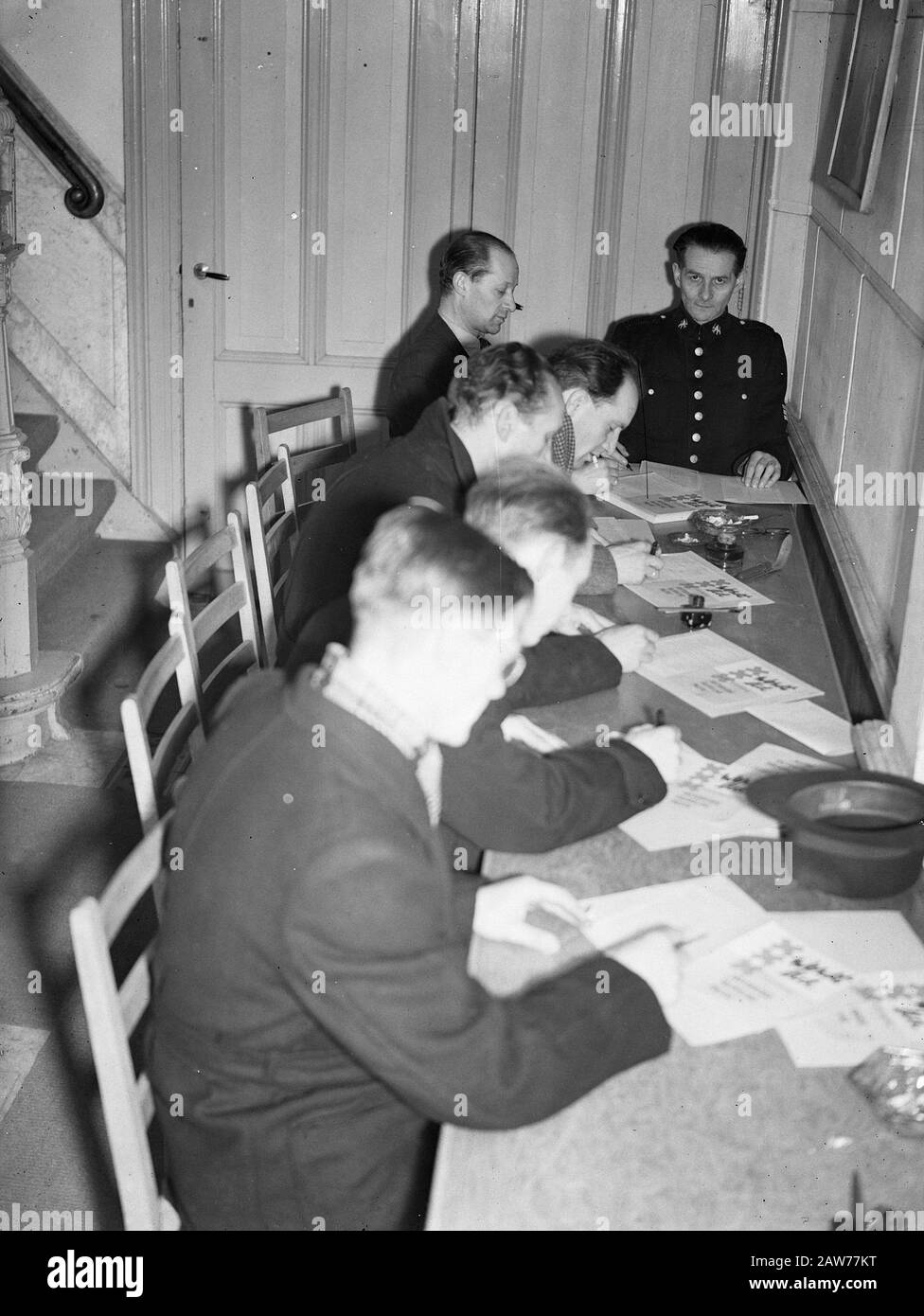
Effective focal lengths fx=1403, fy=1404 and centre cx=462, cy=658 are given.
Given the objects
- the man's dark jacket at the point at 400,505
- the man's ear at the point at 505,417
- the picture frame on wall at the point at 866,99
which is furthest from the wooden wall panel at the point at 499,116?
the man's ear at the point at 505,417

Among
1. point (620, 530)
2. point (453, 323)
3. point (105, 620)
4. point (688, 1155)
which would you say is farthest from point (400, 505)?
point (105, 620)

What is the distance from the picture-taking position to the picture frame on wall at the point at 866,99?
301 cm

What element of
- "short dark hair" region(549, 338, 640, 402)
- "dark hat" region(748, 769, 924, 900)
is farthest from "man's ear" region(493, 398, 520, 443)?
"dark hat" region(748, 769, 924, 900)

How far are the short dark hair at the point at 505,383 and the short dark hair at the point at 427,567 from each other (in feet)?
3.66

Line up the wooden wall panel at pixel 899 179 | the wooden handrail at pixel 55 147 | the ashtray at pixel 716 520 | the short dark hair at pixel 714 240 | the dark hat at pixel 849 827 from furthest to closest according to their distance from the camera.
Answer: the wooden handrail at pixel 55 147 < the short dark hair at pixel 714 240 < the ashtray at pixel 716 520 < the wooden wall panel at pixel 899 179 < the dark hat at pixel 849 827

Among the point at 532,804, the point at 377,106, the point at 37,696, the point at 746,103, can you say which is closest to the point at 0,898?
the point at 37,696

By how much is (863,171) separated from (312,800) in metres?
2.51

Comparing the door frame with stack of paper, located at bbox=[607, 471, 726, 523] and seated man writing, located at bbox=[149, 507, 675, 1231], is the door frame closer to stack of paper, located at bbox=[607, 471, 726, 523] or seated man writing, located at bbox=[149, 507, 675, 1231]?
stack of paper, located at bbox=[607, 471, 726, 523]

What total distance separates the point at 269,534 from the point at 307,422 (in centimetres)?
90

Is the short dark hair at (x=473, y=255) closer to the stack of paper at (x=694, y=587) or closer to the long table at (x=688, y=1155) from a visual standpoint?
the stack of paper at (x=694, y=587)

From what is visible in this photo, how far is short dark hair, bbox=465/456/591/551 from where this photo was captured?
6.32 ft

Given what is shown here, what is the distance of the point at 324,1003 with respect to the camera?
1.31 metres

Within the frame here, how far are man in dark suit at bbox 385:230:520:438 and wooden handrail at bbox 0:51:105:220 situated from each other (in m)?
1.59

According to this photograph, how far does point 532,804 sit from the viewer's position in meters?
1.84
